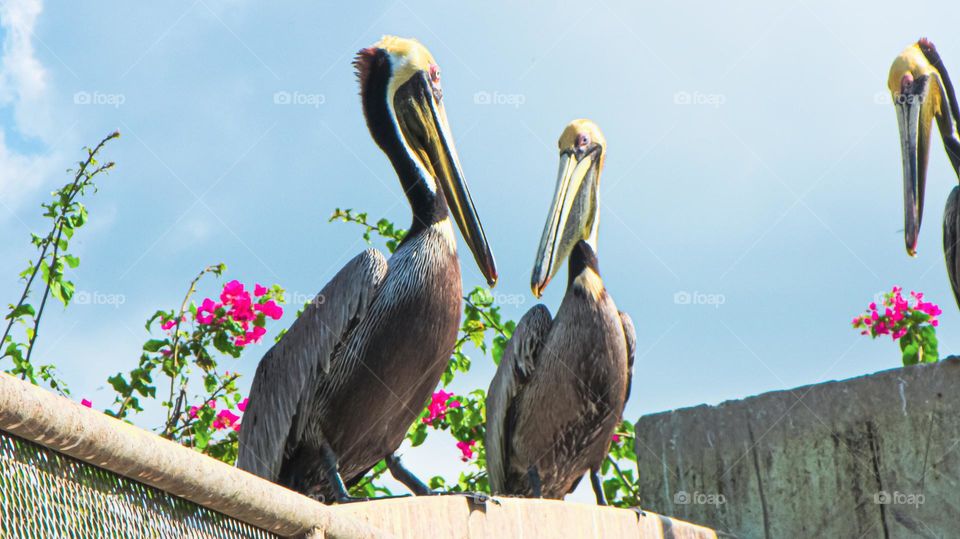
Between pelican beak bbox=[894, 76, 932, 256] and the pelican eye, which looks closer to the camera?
the pelican eye

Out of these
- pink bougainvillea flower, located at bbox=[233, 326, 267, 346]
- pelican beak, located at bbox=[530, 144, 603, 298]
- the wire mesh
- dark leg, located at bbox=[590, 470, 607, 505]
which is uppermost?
pelican beak, located at bbox=[530, 144, 603, 298]

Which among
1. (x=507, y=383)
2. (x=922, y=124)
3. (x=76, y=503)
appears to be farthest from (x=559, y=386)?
(x=76, y=503)

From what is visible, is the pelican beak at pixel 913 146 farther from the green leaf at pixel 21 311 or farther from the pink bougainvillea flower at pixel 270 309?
the green leaf at pixel 21 311

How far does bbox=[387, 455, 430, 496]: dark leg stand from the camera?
4.32m

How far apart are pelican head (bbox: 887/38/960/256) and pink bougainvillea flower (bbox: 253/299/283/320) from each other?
124 inches

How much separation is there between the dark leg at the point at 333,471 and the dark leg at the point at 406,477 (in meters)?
0.22

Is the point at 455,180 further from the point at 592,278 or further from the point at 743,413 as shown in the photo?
the point at 743,413

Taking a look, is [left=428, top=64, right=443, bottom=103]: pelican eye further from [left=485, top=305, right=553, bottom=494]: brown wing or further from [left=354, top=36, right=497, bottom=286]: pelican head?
[left=485, top=305, right=553, bottom=494]: brown wing

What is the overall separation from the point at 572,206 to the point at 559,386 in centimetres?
104

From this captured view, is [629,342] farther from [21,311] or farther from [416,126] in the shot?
[21,311]

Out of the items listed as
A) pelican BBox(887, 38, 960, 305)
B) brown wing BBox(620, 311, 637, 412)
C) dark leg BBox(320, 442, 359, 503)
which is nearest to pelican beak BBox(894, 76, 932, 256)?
pelican BBox(887, 38, 960, 305)

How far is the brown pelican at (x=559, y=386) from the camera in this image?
525cm

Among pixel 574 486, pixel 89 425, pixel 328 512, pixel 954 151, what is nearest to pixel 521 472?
pixel 574 486

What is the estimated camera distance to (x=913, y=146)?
5762mm
